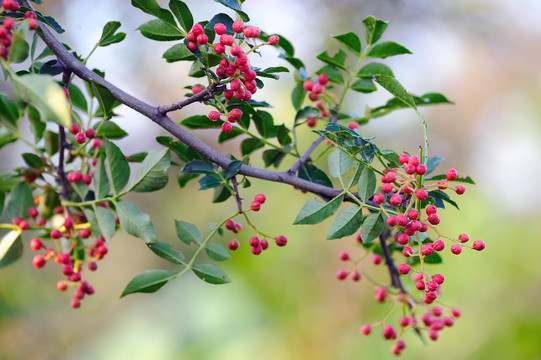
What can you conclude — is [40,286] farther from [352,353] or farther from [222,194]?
[222,194]

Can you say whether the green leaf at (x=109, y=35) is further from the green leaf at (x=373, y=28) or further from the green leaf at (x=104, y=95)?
the green leaf at (x=373, y=28)

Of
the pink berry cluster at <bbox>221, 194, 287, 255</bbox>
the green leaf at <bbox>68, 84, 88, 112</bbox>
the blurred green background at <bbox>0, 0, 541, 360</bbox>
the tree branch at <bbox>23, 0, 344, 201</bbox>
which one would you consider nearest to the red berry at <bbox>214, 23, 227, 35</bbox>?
the tree branch at <bbox>23, 0, 344, 201</bbox>

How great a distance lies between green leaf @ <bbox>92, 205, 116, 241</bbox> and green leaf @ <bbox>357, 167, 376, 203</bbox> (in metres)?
0.30

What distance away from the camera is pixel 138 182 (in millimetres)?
572

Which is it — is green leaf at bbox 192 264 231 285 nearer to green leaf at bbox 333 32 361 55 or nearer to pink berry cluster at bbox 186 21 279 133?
pink berry cluster at bbox 186 21 279 133

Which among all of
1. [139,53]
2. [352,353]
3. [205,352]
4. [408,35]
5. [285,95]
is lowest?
[205,352]

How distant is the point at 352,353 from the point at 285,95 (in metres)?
1.55

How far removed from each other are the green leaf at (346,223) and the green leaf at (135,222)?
8.0 inches

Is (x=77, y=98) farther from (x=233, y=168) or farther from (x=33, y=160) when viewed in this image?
(x=233, y=168)

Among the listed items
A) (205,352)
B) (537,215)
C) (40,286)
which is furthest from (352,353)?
(40,286)

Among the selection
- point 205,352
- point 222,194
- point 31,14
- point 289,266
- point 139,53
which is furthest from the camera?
point 139,53

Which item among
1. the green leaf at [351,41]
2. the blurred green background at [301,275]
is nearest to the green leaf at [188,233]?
the green leaf at [351,41]

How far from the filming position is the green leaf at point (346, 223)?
528mm

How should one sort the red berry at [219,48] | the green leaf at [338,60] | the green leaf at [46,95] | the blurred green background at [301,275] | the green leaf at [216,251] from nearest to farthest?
the green leaf at [46,95] → the red berry at [219,48] → the green leaf at [216,251] → the green leaf at [338,60] → the blurred green background at [301,275]
